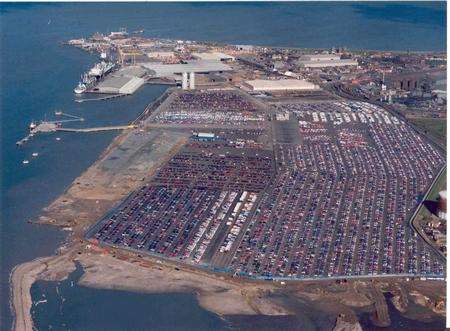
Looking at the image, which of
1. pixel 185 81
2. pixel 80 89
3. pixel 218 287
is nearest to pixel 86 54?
pixel 80 89

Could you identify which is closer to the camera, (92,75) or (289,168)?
(289,168)

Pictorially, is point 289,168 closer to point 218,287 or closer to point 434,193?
point 434,193

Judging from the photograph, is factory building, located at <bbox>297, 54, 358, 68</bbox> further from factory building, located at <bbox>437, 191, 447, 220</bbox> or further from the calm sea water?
factory building, located at <bbox>437, 191, 447, 220</bbox>

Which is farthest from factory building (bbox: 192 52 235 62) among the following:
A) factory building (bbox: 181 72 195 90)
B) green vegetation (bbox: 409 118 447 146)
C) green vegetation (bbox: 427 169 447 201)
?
green vegetation (bbox: 427 169 447 201)

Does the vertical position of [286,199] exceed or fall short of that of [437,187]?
it falls short

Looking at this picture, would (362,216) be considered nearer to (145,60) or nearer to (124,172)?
(124,172)

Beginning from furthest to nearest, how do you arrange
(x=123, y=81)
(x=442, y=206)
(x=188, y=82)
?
(x=123, y=81), (x=188, y=82), (x=442, y=206)

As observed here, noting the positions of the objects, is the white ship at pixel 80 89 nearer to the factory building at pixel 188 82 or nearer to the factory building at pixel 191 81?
the factory building at pixel 188 82
